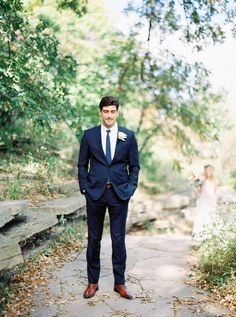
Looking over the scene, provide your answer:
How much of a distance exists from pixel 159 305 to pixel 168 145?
10088 mm

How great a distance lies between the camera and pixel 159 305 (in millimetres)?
4672

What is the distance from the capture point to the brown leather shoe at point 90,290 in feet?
15.7

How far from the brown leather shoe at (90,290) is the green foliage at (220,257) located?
1.51 m

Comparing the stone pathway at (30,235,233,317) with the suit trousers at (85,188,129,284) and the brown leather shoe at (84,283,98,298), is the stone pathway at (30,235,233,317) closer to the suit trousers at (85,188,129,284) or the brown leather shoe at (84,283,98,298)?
the brown leather shoe at (84,283,98,298)

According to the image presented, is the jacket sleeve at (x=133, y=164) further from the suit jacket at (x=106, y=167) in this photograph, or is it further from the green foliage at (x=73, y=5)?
the green foliage at (x=73, y=5)

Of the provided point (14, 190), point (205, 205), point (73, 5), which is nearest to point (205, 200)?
point (205, 205)

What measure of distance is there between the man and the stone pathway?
48 centimetres

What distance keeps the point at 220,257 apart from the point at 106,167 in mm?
2139

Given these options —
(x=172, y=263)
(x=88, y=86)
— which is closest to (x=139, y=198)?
(x=88, y=86)

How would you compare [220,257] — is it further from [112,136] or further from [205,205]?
[205,205]

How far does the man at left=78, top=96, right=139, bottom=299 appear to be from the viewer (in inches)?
175

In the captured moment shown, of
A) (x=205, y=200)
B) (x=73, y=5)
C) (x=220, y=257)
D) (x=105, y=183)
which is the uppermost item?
(x=73, y=5)

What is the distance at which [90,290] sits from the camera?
4.82 metres

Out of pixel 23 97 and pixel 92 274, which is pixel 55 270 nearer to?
pixel 92 274
